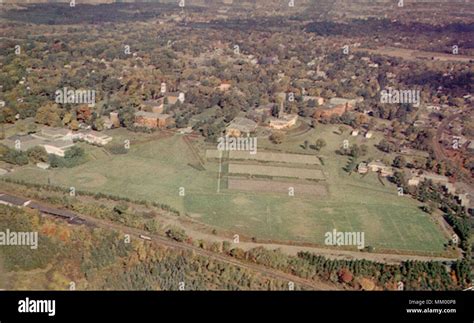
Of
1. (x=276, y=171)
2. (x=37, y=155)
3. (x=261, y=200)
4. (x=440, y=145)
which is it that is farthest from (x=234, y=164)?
(x=440, y=145)

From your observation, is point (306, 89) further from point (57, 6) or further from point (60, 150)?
point (57, 6)

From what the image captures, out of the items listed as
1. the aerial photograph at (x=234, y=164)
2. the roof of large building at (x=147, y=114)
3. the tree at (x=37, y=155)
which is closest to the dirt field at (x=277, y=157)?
the aerial photograph at (x=234, y=164)

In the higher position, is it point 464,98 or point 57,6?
point 57,6

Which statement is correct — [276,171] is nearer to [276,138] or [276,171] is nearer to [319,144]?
[276,138]

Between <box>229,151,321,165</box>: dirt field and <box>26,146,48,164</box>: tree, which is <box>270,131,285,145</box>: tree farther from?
<box>26,146,48,164</box>: tree

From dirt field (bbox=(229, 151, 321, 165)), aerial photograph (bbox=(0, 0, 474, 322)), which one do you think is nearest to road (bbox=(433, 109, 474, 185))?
aerial photograph (bbox=(0, 0, 474, 322))

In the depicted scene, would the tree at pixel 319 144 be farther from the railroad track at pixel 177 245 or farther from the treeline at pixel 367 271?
the railroad track at pixel 177 245
